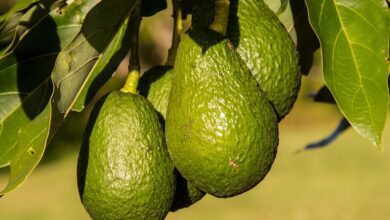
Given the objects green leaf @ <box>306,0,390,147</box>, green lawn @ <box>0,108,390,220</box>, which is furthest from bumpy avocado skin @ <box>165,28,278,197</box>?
green lawn @ <box>0,108,390,220</box>

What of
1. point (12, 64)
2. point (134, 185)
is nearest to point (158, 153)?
point (134, 185)

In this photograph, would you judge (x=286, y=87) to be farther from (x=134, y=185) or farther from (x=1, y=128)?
(x=1, y=128)

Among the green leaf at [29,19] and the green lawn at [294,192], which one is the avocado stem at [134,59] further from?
the green lawn at [294,192]

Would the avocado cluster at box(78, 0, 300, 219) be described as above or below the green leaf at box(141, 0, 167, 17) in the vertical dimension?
below

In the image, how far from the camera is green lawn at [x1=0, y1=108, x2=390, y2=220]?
990 centimetres

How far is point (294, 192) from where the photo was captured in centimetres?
1089

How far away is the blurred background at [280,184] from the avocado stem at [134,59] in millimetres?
6743

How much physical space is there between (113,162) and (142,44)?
9.76 metres

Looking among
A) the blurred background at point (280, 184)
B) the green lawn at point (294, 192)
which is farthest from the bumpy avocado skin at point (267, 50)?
the green lawn at point (294, 192)

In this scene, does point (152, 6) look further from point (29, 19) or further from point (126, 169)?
point (126, 169)

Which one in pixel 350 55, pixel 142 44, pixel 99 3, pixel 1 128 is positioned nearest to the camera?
pixel 350 55

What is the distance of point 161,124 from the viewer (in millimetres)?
1837

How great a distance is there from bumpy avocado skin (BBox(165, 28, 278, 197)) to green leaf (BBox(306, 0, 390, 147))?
0.17 metres

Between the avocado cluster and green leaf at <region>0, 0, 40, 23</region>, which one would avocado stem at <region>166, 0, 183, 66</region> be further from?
green leaf at <region>0, 0, 40, 23</region>
